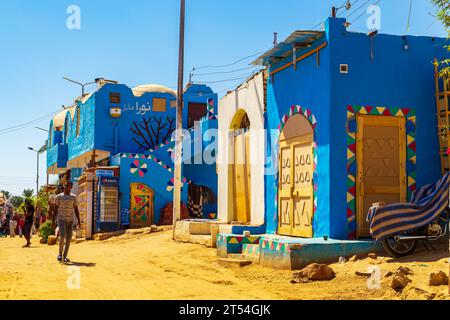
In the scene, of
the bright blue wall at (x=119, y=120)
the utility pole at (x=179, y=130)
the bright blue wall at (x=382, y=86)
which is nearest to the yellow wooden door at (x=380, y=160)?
the bright blue wall at (x=382, y=86)

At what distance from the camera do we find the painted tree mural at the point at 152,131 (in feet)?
110

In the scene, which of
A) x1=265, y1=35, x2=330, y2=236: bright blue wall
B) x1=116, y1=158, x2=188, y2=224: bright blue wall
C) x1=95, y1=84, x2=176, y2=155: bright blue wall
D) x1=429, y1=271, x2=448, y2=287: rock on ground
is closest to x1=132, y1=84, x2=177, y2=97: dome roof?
x1=95, y1=84, x2=176, y2=155: bright blue wall

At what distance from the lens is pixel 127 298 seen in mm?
7332

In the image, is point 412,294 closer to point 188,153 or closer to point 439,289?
point 439,289

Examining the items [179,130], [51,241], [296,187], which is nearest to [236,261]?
[296,187]

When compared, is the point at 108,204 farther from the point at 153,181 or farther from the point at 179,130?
the point at 179,130

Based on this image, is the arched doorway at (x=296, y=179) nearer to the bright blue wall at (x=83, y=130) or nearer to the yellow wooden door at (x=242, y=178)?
the yellow wooden door at (x=242, y=178)

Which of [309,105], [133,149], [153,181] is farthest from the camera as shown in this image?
[133,149]

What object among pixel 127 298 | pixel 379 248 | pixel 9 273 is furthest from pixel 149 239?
pixel 127 298

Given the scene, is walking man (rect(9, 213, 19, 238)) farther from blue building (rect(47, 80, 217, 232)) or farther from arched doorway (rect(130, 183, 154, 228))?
arched doorway (rect(130, 183, 154, 228))

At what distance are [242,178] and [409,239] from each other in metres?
7.26

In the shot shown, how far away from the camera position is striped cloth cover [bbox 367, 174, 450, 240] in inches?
385

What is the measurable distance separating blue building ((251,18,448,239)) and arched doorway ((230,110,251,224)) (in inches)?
152

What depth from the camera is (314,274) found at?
29.0 feet
